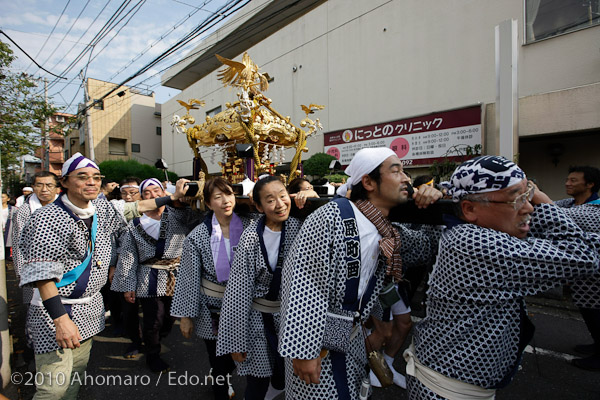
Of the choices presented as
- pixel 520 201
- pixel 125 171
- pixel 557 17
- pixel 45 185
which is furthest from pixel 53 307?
pixel 125 171

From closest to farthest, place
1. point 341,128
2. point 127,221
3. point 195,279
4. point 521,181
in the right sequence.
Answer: point 521,181 → point 195,279 → point 127,221 → point 341,128

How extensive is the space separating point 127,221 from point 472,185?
3497mm

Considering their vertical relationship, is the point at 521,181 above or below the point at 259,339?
above

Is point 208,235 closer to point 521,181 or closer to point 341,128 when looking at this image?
point 521,181

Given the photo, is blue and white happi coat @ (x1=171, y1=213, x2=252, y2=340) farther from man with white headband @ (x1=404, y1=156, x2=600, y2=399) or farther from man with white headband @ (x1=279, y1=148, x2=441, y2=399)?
man with white headband @ (x1=404, y1=156, x2=600, y2=399)

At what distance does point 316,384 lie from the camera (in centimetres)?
167

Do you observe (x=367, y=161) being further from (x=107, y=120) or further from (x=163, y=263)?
(x=107, y=120)

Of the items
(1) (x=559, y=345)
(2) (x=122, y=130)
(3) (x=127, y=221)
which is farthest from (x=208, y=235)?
(2) (x=122, y=130)

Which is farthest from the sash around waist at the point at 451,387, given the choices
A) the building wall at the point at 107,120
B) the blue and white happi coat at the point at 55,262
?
the building wall at the point at 107,120

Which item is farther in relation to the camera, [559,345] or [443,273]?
[559,345]

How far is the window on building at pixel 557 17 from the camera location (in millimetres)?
6344

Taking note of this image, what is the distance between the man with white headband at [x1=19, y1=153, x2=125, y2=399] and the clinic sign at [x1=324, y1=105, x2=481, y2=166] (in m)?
8.10

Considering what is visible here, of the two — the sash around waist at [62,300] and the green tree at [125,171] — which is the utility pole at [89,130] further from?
the sash around waist at [62,300]

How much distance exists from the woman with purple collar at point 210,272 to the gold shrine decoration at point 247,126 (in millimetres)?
2083
